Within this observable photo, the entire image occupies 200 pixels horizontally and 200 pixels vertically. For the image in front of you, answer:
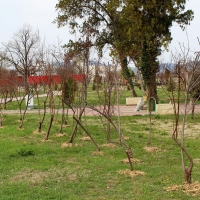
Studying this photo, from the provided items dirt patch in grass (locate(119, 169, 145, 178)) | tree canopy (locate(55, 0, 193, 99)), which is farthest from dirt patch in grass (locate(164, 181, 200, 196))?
tree canopy (locate(55, 0, 193, 99))

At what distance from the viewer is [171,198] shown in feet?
16.8

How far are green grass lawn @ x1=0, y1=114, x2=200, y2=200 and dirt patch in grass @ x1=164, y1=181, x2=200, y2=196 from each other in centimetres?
6

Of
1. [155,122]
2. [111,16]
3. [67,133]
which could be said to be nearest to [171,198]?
[67,133]

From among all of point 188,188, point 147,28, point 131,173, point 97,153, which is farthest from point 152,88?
point 188,188

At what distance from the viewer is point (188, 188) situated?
215 inches

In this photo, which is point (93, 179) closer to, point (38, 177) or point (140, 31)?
point (38, 177)

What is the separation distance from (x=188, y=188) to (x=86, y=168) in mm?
2244

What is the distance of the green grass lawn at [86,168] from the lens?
215 inches

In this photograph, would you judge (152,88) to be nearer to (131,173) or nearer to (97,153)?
(97,153)

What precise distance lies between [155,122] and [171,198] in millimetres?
9793

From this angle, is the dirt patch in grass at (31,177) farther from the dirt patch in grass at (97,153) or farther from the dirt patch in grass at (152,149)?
the dirt patch in grass at (152,149)

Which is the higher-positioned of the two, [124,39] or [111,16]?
[111,16]

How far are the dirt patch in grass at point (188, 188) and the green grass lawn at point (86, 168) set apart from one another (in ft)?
0.19

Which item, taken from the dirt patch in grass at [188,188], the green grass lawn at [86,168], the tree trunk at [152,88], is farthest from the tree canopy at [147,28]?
the dirt patch in grass at [188,188]
